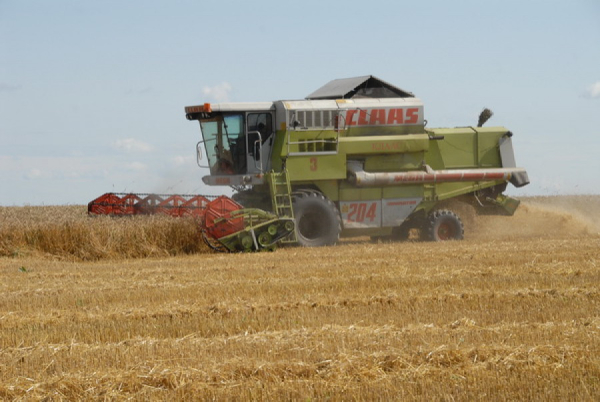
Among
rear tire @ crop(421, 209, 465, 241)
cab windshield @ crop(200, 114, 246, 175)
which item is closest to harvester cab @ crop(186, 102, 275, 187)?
cab windshield @ crop(200, 114, 246, 175)

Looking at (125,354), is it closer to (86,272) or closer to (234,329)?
(234,329)

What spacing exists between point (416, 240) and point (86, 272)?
7973 millimetres

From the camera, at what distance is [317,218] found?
16578mm

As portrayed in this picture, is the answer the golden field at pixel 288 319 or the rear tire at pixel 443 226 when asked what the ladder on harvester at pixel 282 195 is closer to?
the golden field at pixel 288 319

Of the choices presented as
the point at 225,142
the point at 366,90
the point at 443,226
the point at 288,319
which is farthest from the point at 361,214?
the point at 288,319

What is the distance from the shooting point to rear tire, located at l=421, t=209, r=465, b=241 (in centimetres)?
1758

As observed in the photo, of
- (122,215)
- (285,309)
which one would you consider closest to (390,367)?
(285,309)

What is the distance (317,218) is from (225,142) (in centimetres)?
230

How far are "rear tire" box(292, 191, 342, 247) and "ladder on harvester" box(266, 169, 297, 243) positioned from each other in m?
0.20

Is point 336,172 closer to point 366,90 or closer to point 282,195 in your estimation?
point 282,195

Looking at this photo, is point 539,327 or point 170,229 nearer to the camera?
point 539,327

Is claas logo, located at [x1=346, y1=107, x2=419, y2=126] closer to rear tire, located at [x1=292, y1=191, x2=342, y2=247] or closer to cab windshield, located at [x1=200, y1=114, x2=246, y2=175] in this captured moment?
rear tire, located at [x1=292, y1=191, x2=342, y2=247]

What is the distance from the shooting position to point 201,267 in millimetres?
12852

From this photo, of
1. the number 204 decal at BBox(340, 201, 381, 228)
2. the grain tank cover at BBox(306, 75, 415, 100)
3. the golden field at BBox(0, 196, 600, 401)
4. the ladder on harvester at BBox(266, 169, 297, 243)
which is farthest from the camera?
the grain tank cover at BBox(306, 75, 415, 100)
